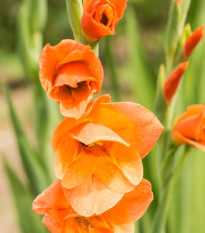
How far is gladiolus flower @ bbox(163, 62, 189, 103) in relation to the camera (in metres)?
0.55

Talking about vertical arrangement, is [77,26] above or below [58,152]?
above

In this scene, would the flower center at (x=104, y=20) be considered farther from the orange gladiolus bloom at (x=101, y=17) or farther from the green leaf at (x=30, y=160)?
the green leaf at (x=30, y=160)

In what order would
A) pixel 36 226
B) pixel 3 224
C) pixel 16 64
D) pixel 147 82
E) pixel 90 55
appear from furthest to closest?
1. pixel 16 64
2. pixel 3 224
3. pixel 147 82
4. pixel 36 226
5. pixel 90 55

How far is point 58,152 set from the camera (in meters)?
0.44

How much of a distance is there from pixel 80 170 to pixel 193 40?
0.84 ft

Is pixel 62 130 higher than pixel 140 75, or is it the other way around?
pixel 62 130

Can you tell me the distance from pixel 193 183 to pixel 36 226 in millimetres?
363

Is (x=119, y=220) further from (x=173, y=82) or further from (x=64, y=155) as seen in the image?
(x=173, y=82)

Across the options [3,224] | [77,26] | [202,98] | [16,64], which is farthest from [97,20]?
[16,64]

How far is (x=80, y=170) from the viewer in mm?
451

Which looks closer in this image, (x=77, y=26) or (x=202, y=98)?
(x=77, y=26)

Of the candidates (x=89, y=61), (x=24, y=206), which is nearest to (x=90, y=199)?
(x=89, y=61)

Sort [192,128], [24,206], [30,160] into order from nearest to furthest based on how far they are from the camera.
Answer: [192,128]
[30,160]
[24,206]

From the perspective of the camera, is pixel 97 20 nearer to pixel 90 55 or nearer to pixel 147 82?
pixel 90 55
